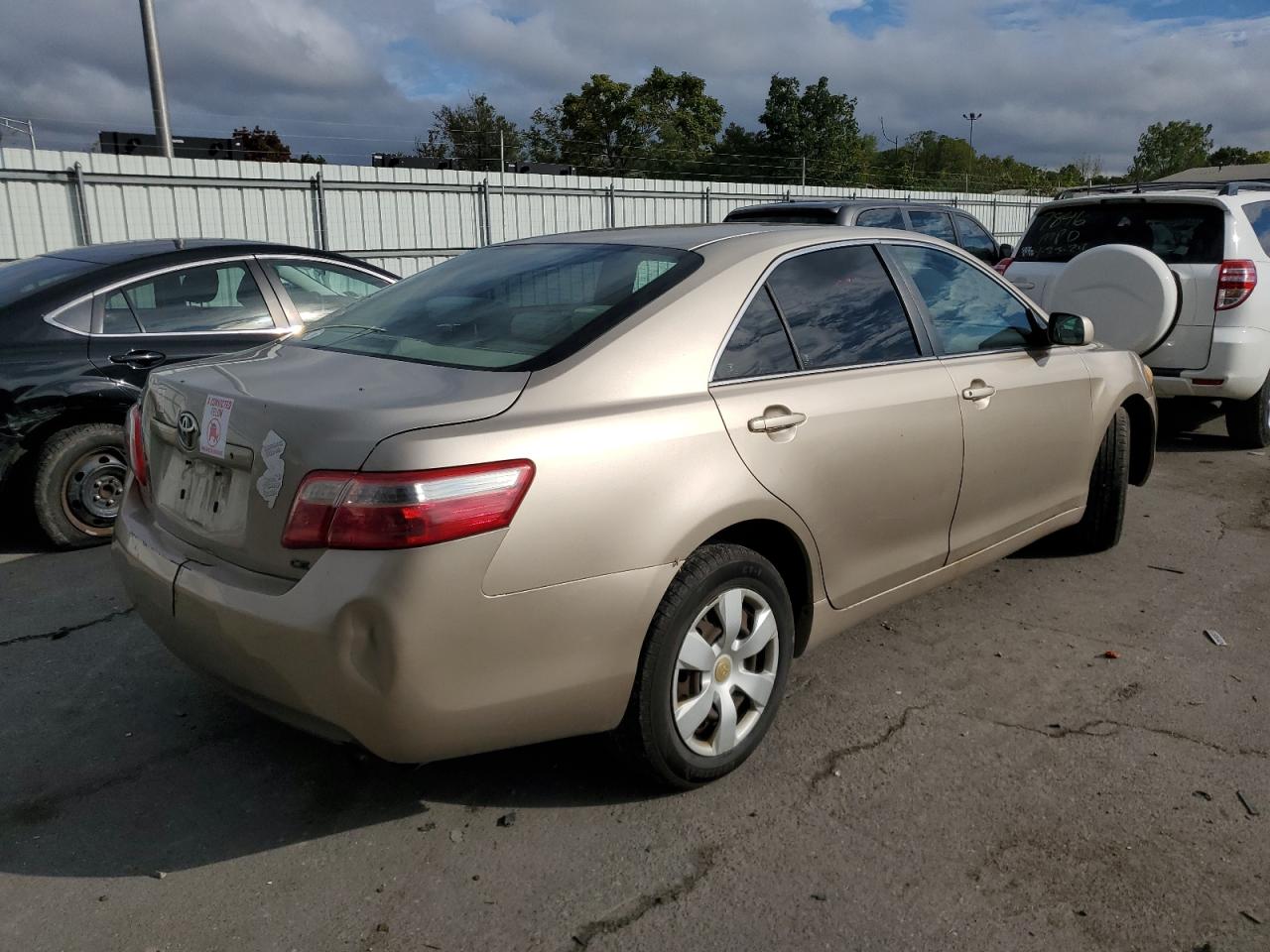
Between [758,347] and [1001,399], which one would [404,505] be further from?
[1001,399]

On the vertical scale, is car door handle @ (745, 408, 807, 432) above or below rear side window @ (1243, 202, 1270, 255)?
below

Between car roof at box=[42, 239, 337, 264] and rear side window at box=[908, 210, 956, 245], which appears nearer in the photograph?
car roof at box=[42, 239, 337, 264]

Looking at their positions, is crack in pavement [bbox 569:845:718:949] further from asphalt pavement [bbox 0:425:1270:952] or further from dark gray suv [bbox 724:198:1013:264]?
dark gray suv [bbox 724:198:1013:264]

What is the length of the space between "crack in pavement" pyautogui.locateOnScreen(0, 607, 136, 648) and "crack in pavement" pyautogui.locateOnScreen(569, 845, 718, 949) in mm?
2485

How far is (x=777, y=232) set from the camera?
3.55 metres

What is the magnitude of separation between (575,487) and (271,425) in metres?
0.75


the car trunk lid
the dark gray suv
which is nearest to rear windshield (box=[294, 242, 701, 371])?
the car trunk lid

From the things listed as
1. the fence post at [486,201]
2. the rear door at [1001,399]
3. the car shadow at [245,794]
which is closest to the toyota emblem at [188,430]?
the car shadow at [245,794]

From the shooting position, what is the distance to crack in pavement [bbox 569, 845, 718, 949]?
2420 millimetres

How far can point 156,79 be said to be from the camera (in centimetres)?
1361

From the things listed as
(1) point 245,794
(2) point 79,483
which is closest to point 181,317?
(2) point 79,483

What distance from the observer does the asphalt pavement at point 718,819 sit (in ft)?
8.05

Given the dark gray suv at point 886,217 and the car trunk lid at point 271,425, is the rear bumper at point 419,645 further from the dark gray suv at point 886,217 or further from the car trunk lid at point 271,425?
the dark gray suv at point 886,217

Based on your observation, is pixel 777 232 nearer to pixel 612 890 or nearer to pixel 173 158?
pixel 612 890
